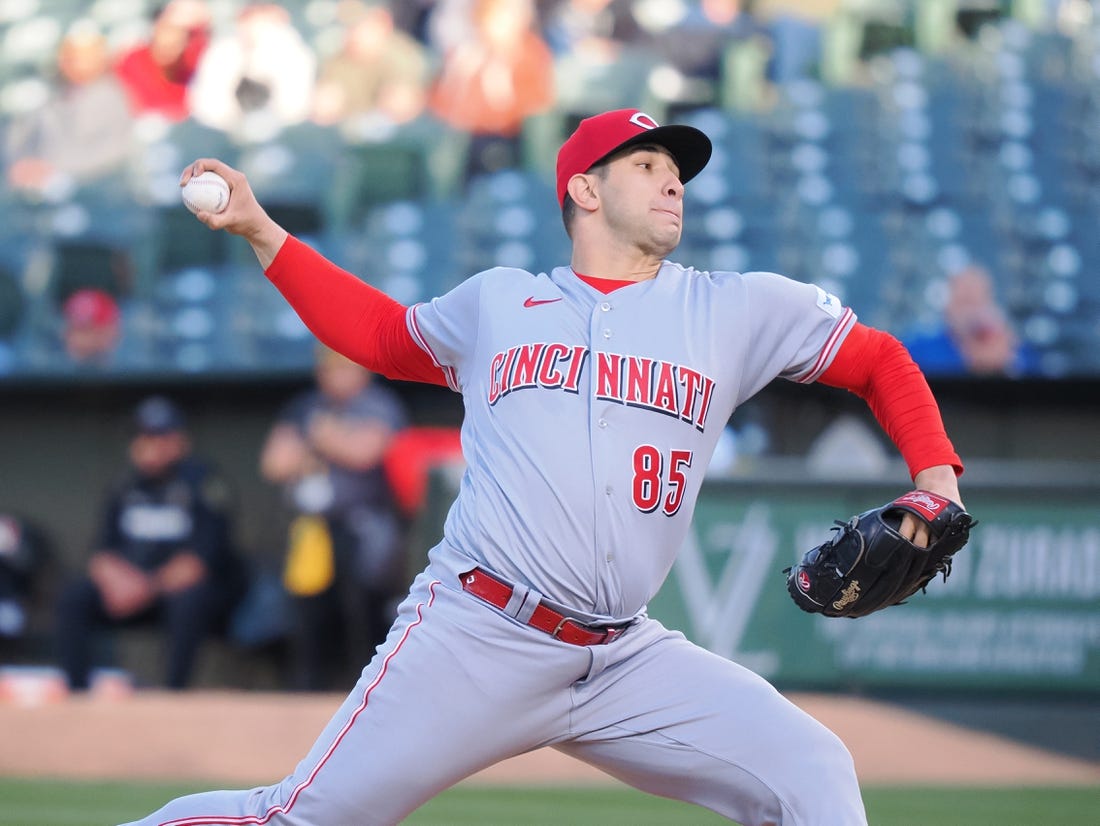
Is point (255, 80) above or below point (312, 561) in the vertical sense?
above

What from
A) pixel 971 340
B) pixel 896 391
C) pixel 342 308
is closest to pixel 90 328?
pixel 971 340

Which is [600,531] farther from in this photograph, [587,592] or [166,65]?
[166,65]

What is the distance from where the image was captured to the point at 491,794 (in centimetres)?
621

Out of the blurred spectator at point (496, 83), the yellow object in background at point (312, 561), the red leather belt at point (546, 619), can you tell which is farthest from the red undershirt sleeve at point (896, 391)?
the blurred spectator at point (496, 83)

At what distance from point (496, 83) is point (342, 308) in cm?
679

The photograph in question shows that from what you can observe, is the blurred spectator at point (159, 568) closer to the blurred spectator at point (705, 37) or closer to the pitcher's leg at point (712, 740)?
the blurred spectator at point (705, 37)

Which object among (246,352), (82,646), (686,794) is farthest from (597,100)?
(686,794)

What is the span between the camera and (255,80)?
10070 mm

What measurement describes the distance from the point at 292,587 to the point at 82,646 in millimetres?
1166

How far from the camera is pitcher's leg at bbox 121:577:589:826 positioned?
281 centimetres

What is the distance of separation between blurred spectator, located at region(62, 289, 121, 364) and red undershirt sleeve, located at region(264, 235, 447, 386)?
6.24 metres

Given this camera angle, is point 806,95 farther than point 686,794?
Yes

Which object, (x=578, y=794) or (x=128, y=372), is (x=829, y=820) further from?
(x=128, y=372)

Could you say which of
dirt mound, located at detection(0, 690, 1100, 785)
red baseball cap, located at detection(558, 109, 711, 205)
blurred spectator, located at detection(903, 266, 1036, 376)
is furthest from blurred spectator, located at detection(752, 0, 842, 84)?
red baseball cap, located at detection(558, 109, 711, 205)
